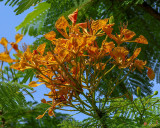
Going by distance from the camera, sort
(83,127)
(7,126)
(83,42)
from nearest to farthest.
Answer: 1. (83,42)
2. (83,127)
3. (7,126)

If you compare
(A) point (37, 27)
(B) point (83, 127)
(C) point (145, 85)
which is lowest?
(B) point (83, 127)

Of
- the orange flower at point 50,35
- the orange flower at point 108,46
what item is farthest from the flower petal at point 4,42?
the orange flower at point 108,46

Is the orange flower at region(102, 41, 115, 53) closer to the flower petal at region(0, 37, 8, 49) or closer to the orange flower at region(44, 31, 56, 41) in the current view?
the orange flower at region(44, 31, 56, 41)

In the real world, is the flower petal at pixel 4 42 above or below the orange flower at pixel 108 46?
above

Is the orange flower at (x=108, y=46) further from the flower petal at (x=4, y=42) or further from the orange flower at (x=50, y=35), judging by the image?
the flower petal at (x=4, y=42)

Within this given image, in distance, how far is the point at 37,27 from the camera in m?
1.58

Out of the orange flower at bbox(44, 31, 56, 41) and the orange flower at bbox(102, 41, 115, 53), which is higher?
the orange flower at bbox(44, 31, 56, 41)

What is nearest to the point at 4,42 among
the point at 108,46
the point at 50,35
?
the point at 50,35

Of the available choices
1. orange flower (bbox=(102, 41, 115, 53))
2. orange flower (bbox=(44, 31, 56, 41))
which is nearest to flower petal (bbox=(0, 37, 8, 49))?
orange flower (bbox=(44, 31, 56, 41))

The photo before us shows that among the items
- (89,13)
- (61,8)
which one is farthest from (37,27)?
(89,13)

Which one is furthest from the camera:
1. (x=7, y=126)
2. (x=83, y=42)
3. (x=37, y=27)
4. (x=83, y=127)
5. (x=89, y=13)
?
(x=37, y=27)

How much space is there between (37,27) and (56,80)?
1018 mm

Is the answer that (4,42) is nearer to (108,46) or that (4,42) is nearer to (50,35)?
(50,35)

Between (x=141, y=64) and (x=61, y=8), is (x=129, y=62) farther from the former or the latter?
(x=61, y=8)
